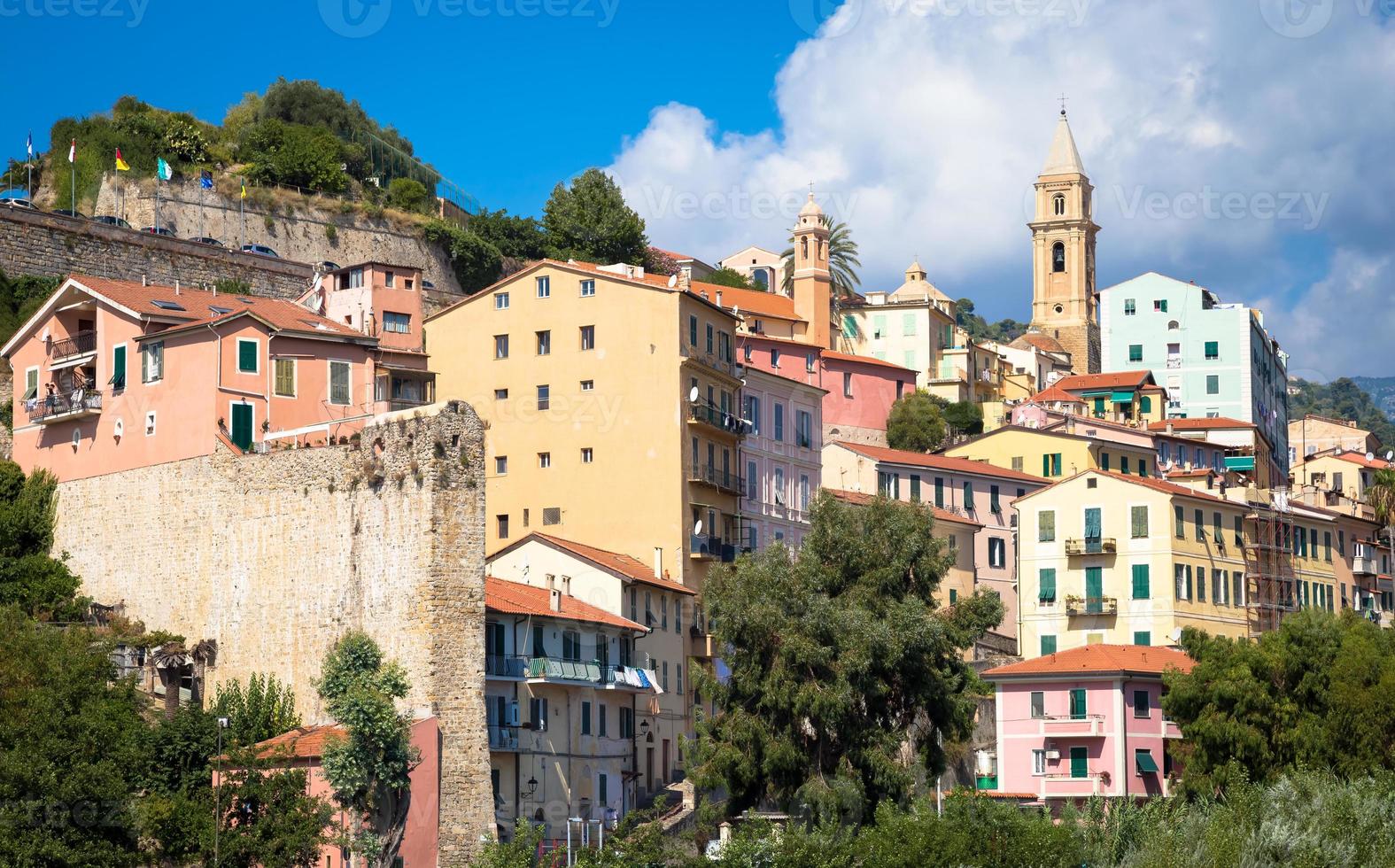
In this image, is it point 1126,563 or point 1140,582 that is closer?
point 1140,582

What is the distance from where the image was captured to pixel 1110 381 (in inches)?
4604

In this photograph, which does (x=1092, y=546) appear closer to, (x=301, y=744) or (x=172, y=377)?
(x=172, y=377)

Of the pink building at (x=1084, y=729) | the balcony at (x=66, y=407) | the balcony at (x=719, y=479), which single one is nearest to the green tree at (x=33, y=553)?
the balcony at (x=66, y=407)

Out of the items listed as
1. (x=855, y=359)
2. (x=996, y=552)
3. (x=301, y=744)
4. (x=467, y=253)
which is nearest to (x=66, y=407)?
(x=301, y=744)

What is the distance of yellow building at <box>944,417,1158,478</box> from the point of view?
3748 inches

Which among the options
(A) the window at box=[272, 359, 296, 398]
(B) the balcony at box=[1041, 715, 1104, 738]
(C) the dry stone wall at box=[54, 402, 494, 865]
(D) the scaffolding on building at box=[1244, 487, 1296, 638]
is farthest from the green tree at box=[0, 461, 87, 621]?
(D) the scaffolding on building at box=[1244, 487, 1296, 638]

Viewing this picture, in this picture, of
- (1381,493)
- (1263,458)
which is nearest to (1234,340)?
(1263,458)

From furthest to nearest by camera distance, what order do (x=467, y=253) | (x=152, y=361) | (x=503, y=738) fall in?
1. (x=467, y=253)
2. (x=152, y=361)
3. (x=503, y=738)

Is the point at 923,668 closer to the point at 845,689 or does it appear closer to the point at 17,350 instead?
the point at 845,689

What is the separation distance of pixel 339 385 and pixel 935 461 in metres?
33.0

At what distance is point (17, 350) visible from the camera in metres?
70.2

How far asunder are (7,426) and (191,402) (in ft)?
38.9

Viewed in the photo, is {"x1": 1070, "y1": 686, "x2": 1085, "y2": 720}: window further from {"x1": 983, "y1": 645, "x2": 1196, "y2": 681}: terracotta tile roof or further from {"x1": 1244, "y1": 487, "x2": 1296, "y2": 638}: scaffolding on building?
{"x1": 1244, "y1": 487, "x2": 1296, "y2": 638}: scaffolding on building

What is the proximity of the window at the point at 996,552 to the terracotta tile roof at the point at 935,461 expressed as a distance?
2.91 meters
